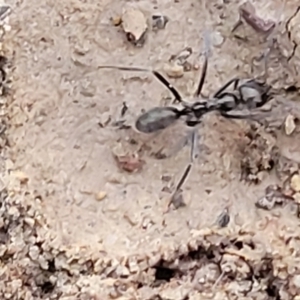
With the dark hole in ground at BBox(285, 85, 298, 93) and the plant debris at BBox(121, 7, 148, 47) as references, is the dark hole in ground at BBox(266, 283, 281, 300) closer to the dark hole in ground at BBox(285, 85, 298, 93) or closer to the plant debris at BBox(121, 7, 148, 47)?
the dark hole in ground at BBox(285, 85, 298, 93)

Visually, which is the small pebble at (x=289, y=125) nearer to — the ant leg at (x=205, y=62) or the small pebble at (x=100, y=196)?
the ant leg at (x=205, y=62)

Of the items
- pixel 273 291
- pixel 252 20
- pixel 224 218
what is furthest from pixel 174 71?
pixel 273 291

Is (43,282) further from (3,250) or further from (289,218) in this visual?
(289,218)

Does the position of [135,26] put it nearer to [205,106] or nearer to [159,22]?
[159,22]

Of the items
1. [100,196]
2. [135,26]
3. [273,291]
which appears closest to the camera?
[273,291]

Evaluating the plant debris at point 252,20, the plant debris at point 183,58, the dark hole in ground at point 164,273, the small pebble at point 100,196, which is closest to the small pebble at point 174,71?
the plant debris at point 183,58

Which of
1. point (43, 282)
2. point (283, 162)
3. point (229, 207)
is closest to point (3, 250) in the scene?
point (43, 282)

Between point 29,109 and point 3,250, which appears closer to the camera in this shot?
point 3,250
